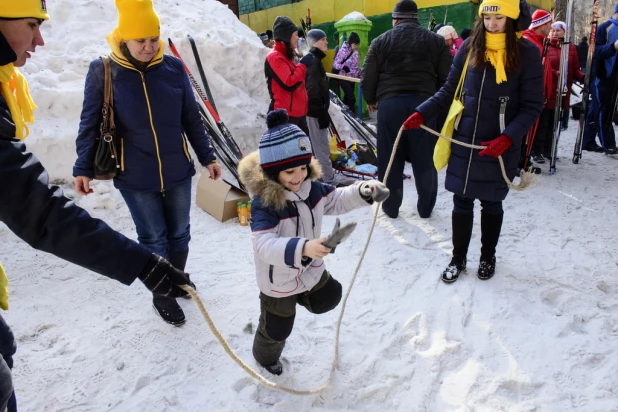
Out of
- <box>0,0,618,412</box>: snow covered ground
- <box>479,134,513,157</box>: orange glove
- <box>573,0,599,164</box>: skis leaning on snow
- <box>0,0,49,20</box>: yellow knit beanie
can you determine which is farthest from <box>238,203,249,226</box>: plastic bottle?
<box>573,0,599,164</box>: skis leaning on snow

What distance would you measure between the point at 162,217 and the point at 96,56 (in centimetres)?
409

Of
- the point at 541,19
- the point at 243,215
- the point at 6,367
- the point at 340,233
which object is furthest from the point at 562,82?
the point at 6,367

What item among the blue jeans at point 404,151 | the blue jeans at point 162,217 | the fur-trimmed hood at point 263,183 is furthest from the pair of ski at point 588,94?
the blue jeans at point 162,217

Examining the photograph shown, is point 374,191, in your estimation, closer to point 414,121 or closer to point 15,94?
point 414,121

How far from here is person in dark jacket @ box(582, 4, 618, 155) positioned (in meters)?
6.16

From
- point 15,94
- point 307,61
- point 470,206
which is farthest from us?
point 307,61

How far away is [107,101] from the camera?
2.66 meters

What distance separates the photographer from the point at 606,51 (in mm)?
6086

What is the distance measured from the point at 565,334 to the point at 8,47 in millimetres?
3205

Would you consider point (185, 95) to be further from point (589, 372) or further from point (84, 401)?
point (589, 372)

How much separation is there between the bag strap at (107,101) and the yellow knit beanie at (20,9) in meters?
1.21

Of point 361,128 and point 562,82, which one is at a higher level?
point 562,82

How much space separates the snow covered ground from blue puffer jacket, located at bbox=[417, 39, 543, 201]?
82 cm

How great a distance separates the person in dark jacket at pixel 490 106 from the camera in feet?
9.64
